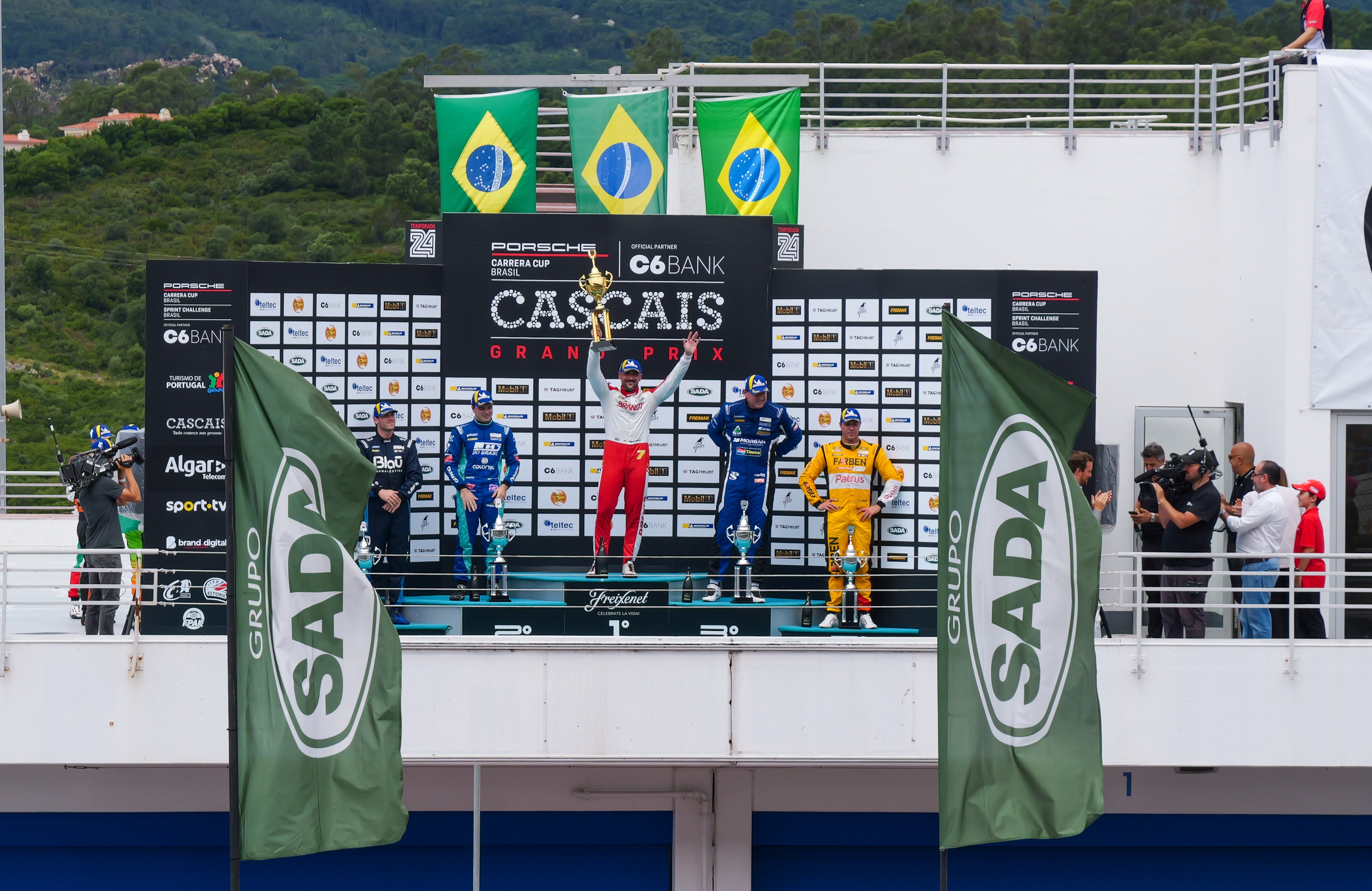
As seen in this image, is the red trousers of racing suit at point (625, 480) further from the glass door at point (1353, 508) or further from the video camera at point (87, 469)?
the glass door at point (1353, 508)

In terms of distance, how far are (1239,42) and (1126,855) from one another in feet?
175

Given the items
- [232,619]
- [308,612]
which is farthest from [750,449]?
[232,619]

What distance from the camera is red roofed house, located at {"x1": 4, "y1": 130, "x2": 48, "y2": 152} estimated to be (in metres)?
65.4

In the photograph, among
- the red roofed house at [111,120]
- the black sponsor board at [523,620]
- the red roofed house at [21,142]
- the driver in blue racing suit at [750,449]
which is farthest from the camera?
the red roofed house at [111,120]

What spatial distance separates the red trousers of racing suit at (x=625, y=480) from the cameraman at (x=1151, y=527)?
12.7 ft

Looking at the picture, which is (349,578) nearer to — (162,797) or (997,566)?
(997,566)

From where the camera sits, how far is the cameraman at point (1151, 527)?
10.5m

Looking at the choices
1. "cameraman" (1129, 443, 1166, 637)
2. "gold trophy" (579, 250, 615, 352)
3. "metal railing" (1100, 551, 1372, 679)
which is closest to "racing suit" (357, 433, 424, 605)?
"gold trophy" (579, 250, 615, 352)

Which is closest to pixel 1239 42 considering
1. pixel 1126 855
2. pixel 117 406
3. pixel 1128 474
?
pixel 117 406

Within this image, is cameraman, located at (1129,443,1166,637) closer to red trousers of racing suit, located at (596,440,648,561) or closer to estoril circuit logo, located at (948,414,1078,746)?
red trousers of racing suit, located at (596,440,648,561)

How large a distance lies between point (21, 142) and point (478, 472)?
214 feet

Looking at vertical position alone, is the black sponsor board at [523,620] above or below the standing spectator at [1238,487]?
below

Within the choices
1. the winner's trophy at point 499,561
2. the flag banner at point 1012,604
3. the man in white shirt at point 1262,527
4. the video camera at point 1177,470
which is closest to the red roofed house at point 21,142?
the winner's trophy at point 499,561

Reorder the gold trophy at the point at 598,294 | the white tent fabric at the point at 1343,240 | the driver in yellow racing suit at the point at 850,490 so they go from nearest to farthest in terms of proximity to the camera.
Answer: the driver in yellow racing suit at the point at 850,490, the gold trophy at the point at 598,294, the white tent fabric at the point at 1343,240
